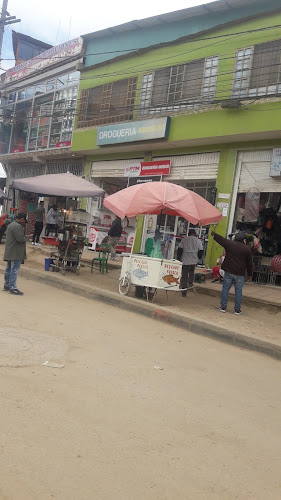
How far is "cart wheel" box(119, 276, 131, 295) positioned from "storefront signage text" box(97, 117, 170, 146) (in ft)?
20.8

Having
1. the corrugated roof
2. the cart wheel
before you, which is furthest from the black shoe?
the corrugated roof

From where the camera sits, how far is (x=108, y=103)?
15797mm

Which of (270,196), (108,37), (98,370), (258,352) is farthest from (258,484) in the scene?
(108,37)

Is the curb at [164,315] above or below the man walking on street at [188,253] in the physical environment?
below

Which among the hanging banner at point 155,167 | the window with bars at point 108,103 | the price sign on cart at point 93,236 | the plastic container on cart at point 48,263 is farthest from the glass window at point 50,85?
the plastic container on cart at point 48,263

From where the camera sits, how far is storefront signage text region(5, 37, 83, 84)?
17938 mm

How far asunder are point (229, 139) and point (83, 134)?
6.94 metres

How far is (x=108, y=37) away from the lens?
16.4m

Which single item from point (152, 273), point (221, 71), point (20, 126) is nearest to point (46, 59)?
point (20, 126)

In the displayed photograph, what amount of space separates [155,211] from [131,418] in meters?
5.40

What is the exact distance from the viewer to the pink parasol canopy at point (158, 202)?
25.3ft

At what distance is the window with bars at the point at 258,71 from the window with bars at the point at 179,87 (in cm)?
88

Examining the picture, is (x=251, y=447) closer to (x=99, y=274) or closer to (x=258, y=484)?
(x=258, y=484)

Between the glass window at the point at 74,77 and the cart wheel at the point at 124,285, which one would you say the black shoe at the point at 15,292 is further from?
the glass window at the point at 74,77
